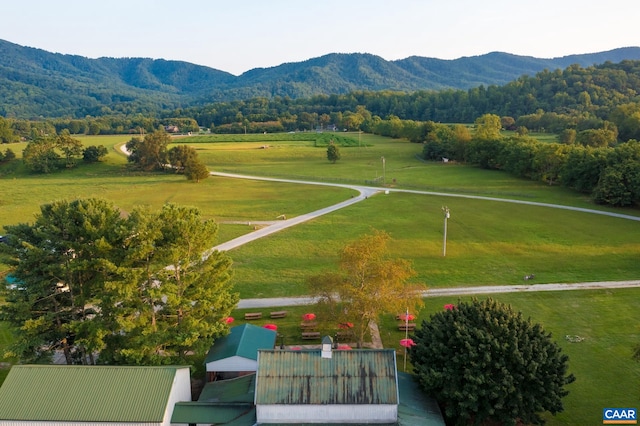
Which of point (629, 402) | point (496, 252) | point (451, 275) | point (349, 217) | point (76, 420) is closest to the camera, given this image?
point (76, 420)

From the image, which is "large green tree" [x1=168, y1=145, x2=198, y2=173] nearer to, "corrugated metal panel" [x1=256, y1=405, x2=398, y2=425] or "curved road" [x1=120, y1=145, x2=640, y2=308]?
"curved road" [x1=120, y1=145, x2=640, y2=308]

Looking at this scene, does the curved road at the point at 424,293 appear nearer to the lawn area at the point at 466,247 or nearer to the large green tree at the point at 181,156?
the lawn area at the point at 466,247

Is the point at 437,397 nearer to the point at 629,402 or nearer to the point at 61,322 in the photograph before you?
the point at 629,402

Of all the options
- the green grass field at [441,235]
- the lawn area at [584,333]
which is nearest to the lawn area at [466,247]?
the green grass field at [441,235]

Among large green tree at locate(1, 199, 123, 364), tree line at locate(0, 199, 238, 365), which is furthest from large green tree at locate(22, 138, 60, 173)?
tree line at locate(0, 199, 238, 365)

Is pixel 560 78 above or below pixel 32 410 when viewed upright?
above

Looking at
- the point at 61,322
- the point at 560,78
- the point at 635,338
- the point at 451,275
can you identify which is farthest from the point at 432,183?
the point at 560,78
